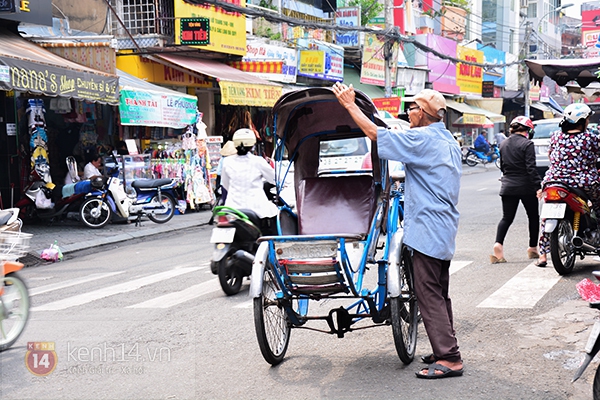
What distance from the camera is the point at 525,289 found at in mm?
8289

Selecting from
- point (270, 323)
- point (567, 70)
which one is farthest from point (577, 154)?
point (270, 323)

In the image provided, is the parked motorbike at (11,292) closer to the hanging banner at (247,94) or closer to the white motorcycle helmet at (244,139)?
the white motorcycle helmet at (244,139)

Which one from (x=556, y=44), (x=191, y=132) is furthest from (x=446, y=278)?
(x=556, y=44)

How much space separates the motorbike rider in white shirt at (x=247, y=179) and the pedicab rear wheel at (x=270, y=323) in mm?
3018

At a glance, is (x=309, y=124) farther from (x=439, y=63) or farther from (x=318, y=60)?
(x=439, y=63)

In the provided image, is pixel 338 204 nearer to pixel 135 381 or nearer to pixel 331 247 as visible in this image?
pixel 331 247

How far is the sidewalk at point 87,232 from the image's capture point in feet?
45.5

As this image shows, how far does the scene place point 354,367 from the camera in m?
5.70

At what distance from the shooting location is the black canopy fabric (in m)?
11.5

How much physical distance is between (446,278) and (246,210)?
3620 mm

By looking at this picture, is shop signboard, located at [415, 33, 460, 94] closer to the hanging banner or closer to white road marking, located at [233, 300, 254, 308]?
the hanging banner

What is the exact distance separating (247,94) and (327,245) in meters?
16.0

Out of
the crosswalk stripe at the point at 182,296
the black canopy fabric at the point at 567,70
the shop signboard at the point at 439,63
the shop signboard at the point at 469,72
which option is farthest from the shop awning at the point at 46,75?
the shop signboard at the point at 469,72

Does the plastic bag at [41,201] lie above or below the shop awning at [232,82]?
below
